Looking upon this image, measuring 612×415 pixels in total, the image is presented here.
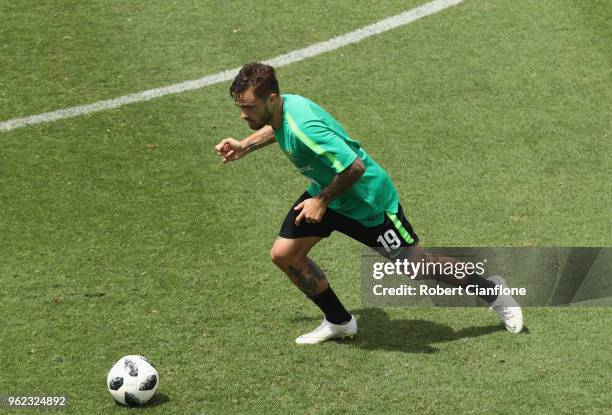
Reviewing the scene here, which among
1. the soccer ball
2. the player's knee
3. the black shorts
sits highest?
the black shorts

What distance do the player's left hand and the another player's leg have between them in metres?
0.61

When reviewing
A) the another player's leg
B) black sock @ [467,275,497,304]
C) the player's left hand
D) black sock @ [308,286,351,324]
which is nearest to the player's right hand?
the another player's leg

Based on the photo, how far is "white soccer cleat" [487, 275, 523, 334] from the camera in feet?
29.3

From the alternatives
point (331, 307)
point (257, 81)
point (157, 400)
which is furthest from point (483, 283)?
point (157, 400)

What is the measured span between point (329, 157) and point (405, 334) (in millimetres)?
1940

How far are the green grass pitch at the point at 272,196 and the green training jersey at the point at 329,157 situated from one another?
1.20 meters

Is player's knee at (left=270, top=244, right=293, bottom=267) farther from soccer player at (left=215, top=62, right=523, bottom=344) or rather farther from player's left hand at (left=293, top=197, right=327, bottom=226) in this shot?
player's left hand at (left=293, top=197, right=327, bottom=226)

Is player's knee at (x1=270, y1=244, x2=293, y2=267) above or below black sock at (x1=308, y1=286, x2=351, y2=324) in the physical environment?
above

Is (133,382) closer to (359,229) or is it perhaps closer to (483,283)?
(359,229)

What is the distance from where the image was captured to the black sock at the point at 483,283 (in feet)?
29.4

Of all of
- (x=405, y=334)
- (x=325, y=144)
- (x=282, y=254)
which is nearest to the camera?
(x=325, y=144)

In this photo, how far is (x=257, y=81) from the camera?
803 cm

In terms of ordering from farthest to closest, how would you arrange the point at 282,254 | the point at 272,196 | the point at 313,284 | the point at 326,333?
the point at 272,196, the point at 326,333, the point at 313,284, the point at 282,254

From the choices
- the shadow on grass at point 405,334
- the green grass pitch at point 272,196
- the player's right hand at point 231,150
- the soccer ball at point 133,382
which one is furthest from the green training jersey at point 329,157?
the soccer ball at point 133,382
